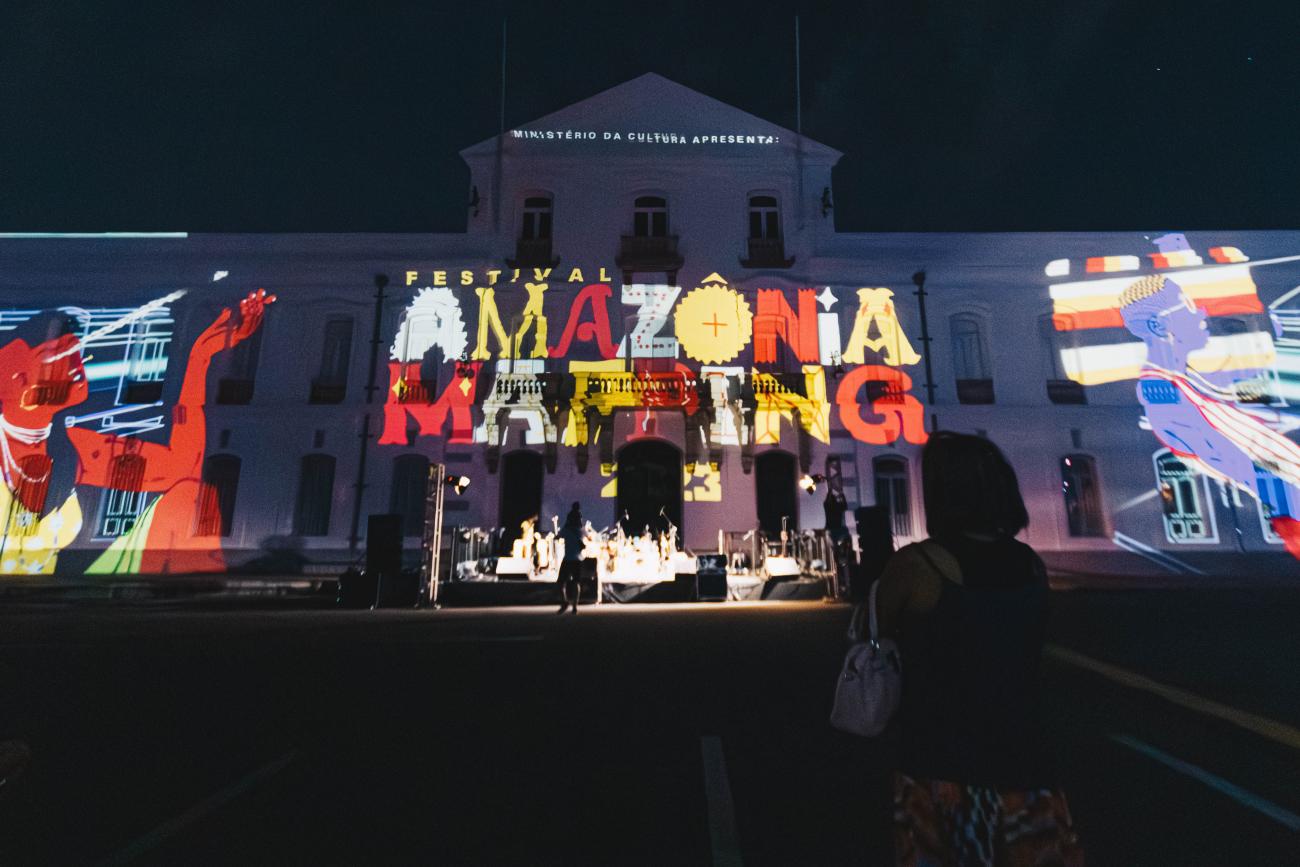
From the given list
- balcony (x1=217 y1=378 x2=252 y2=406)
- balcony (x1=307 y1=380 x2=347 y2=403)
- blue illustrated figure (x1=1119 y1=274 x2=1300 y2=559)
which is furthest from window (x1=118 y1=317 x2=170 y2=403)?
blue illustrated figure (x1=1119 y1=274 x2=1300 y2=559)

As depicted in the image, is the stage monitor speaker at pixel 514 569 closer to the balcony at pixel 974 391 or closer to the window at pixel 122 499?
the window at pixel 122 499

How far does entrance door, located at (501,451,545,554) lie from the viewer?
16.6 metres

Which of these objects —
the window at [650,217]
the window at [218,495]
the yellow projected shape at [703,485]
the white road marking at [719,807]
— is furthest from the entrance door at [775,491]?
the window at [218,495]

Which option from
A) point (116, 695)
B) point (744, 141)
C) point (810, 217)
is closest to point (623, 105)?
point (744, 141)

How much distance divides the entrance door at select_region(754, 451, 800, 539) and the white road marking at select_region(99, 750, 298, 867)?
1407 centimetres

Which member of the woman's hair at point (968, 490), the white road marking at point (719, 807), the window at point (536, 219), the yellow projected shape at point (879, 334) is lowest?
the white road marking at point (719, 807)

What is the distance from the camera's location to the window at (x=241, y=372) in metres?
17.6

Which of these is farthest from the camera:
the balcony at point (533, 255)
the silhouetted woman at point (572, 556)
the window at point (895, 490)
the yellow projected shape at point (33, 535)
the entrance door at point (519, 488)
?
the balcony at point (533, 255)

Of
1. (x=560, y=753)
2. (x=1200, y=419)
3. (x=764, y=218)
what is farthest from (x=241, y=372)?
(x=1200, y=419)

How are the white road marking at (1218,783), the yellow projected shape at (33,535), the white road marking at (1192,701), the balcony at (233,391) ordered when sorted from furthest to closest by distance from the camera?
1. the balcony at (233,391)
2. the yellow projected shape at (33,535)
3. the white road marking at (1192,701)
4. the white road marking at (1218,783)

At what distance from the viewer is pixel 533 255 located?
1823 cm

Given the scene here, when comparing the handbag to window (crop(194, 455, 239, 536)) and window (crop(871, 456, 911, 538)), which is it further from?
window (crop(194, 455, 239, 536))

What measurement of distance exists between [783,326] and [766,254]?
2.45 m

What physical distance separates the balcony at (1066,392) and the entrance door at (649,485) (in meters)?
11.0
